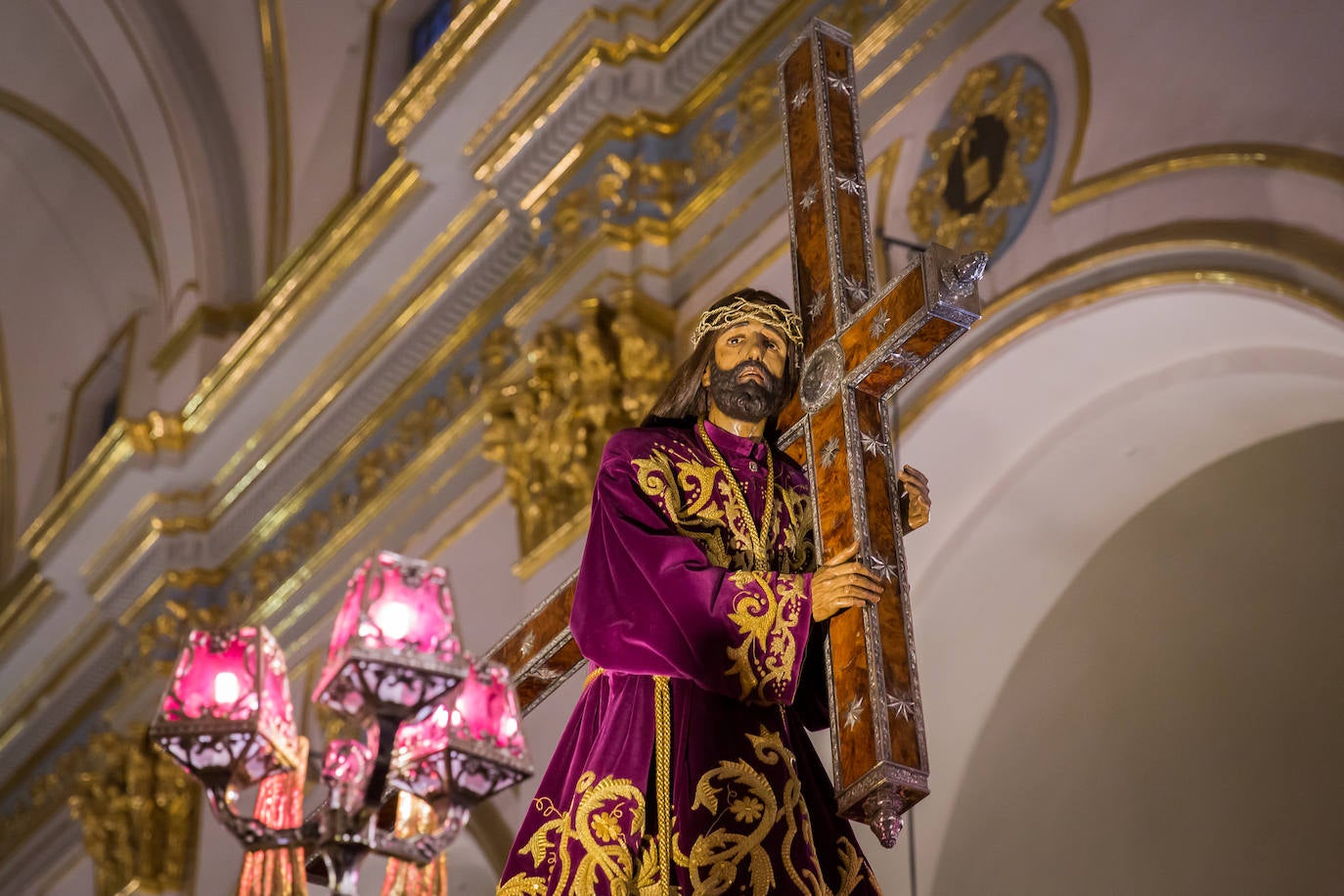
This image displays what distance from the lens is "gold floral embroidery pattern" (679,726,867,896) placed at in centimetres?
280

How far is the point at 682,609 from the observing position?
298 cm

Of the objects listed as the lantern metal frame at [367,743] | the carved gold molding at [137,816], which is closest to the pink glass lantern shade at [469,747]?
the lantern metal frame at [367,743]

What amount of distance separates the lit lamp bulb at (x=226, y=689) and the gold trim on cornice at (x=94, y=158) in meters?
8.01

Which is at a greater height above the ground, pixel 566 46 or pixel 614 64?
pixel 566 46

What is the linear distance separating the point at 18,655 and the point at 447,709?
847cm

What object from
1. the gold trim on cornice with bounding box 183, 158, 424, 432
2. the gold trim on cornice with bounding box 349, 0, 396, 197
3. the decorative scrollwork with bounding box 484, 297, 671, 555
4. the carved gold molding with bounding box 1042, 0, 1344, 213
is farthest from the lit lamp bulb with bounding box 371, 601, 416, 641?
the gold trim on cornice with bounding box 349, 0, 396, 197

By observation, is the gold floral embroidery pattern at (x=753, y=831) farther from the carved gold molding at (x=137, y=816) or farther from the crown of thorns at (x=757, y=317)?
the carved gold molding at (x=137, y=816)

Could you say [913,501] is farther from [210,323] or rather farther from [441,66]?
[210,323]

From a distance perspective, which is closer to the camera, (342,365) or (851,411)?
(851,411)

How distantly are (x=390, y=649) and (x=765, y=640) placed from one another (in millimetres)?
637

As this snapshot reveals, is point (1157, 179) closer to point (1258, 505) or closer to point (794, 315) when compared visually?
point (1258, 505)

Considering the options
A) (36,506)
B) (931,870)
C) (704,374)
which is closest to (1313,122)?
(704,374)

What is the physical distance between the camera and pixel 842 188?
11.1ft

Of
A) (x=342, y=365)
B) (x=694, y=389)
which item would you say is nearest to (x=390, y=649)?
(x=694, y=389)
